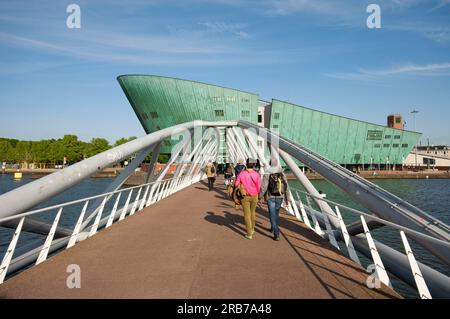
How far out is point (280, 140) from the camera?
413 inches

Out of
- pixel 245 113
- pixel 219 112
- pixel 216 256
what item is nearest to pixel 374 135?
pixel 245 113

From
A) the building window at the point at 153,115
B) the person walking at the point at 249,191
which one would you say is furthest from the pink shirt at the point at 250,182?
the building window at the point at 153,115

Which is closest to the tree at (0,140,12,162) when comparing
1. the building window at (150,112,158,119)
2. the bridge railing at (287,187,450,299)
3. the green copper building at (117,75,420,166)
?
the green copper building at (117,75,420,166)

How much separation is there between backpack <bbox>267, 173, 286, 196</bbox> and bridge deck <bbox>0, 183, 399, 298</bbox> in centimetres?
92

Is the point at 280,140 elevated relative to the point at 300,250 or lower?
elevated

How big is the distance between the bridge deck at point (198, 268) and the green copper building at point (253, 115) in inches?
2149

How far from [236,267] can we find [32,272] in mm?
2761

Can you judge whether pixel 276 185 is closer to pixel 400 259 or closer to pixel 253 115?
pixel 400 259

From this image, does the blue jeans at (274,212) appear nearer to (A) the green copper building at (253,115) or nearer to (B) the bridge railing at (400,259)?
(B) the bridge railing at (400,259)

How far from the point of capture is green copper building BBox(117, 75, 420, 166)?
60406 mm

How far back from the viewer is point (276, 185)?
6719 mm
